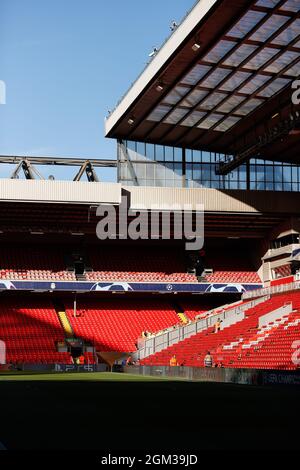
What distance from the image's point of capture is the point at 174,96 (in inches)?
2002

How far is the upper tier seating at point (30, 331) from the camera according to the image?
59.4 meters

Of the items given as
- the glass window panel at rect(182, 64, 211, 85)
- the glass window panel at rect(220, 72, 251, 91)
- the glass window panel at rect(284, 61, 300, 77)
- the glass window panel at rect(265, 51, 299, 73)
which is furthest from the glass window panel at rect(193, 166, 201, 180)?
the glass window panel at rect(265, 51, 299, 73)

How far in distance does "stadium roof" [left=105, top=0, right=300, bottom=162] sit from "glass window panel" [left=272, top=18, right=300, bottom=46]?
5cm

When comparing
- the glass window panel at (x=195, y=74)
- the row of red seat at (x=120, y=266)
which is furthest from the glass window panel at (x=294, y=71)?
the row of red seat at (x=120, y=266)

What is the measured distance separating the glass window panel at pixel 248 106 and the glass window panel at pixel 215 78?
361 cm

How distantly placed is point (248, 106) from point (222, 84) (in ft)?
15.1

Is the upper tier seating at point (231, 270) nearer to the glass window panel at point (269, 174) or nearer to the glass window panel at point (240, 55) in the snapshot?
the glass window panel at point (269, 174)

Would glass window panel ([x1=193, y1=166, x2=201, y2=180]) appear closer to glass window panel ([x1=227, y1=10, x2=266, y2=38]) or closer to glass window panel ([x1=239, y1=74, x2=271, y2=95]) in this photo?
glass window panel ([x1=239, y1=74, x2=271, y2=95])

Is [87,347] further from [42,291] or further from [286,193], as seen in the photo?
[286,193]

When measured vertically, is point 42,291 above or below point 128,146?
below
